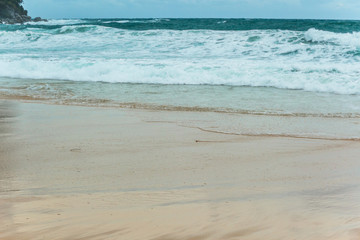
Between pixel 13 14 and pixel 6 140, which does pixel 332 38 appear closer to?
pixel 6 140

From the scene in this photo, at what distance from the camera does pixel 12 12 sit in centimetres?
6178

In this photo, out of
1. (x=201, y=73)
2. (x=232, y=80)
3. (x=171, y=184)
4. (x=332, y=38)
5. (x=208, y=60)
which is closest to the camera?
(x=171, y=184)

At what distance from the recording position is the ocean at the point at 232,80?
6.12 metres

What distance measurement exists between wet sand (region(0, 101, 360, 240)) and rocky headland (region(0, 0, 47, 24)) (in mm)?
59550

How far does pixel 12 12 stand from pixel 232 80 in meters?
61.2

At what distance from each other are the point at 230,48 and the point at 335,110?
9.63 m

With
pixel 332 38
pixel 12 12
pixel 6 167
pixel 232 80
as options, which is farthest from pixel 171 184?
pixel 12 12

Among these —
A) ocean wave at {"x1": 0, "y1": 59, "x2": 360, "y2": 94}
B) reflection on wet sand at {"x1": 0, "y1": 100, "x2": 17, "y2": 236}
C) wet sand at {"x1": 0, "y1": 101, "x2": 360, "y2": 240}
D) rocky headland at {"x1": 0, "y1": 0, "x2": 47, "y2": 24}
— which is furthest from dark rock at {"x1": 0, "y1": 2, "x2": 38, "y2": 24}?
wet sand at {"x1": 0, "y1": 101, "x2": 360, "y2": 240}

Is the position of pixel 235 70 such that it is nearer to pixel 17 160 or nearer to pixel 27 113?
pixel 27 113

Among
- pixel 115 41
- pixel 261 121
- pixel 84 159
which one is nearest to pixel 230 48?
pixel 115 41

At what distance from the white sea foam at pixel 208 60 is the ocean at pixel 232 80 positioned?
30 millimetres

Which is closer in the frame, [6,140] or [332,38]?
[6,140]

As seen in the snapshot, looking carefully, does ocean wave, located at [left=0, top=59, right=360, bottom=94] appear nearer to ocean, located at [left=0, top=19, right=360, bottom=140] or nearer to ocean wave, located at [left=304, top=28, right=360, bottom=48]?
ocean, located at [left=0, top=19, right=360, bottom=140]

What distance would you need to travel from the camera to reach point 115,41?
19750mm
